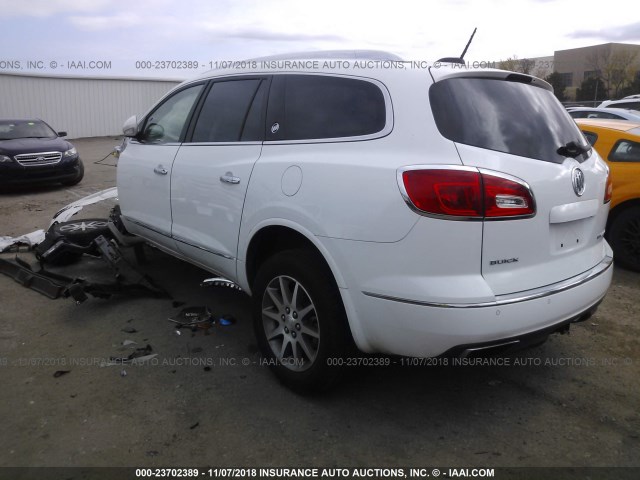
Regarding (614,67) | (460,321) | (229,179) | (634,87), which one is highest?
(614,67)

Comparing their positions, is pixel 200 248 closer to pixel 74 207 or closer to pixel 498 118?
pixel 498 118

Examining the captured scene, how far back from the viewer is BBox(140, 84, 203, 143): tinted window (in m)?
4.34

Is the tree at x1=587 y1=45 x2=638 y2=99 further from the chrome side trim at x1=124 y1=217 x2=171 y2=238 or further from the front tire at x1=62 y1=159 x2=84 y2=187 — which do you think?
the chrome side trim at x1=124 y1=217 x2=171 y2=238

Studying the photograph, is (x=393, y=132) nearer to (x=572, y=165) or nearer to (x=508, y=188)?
(x=508, y=188)

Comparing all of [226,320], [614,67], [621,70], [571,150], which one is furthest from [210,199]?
[614,67]

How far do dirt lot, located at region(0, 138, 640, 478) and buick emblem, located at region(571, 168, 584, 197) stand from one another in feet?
3.98

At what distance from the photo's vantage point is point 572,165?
2891mm

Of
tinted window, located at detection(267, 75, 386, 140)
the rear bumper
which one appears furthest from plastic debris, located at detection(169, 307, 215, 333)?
the rear bumper

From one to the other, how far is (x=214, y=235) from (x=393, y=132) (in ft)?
5.24

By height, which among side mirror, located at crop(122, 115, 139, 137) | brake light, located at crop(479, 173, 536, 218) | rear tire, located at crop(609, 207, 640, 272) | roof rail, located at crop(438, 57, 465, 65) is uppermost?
roof rail, located at crop(438, 57, 465, 65)

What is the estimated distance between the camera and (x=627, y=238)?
5727mm

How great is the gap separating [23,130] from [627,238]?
11.3 metres

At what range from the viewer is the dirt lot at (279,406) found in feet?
8.91

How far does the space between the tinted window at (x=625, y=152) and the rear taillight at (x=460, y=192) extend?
409 centimetres
